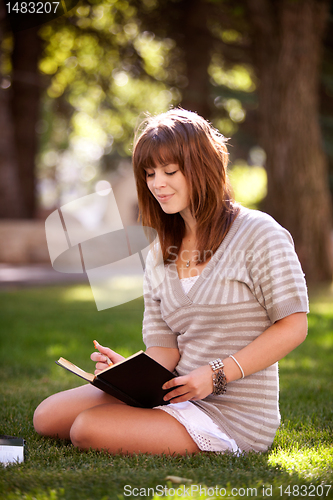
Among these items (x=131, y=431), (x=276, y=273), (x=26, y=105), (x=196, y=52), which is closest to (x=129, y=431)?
(x=131, y=431)

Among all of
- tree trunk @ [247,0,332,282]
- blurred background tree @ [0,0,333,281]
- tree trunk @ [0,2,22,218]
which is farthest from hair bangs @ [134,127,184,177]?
tree trunk @ [0,2,22,218]

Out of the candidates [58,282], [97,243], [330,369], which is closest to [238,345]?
[97,243]

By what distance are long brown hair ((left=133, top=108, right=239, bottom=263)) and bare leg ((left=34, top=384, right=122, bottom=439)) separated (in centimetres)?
84

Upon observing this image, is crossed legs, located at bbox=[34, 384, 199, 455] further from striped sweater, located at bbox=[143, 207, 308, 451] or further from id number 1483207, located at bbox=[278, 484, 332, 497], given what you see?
id number 1483207, located at bbox=[278, 484, 332, 497]

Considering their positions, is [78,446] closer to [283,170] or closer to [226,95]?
[283,170]

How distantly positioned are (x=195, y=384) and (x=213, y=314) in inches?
13.0

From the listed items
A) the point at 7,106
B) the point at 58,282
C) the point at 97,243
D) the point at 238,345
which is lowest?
the point at 58,282

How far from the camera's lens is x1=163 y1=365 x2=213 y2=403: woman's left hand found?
2133 mm

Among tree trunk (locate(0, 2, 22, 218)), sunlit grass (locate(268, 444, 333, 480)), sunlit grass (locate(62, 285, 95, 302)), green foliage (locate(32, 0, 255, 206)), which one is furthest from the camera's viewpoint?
green foliage (locate(32, 0, 255, 206))

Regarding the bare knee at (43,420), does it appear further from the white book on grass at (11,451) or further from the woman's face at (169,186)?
the woman's face at (169,186)

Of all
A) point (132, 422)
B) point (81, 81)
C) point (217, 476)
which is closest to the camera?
point (217, 476)

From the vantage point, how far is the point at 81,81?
54.2ft

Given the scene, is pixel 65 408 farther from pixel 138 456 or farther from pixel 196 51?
pixel 196 51

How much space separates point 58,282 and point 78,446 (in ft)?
28.7
